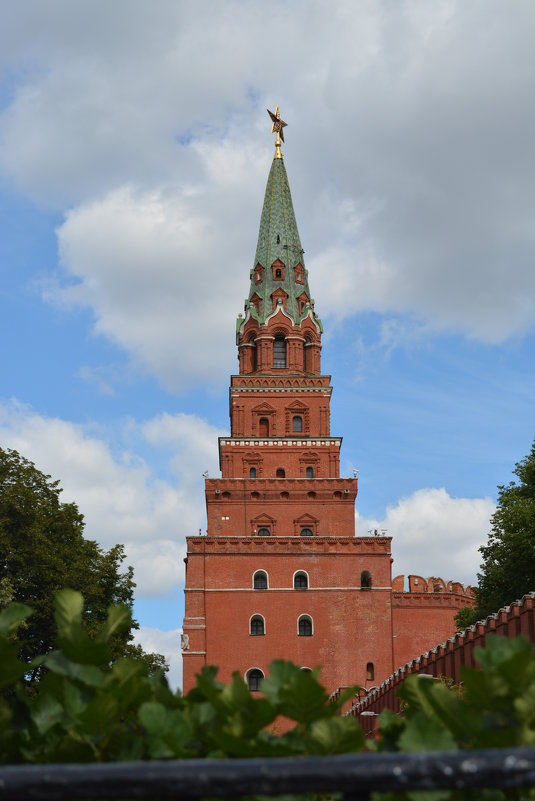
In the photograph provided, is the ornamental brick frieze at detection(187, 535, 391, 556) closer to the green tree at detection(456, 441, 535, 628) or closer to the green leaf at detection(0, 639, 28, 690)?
the green tree at detection(456, 441, 535, 628)

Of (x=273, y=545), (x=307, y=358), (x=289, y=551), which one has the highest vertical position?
(x=307, y=358)

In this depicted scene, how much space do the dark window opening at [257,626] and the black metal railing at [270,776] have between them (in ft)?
135

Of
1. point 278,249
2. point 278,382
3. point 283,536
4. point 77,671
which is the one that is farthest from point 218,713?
point 278,249

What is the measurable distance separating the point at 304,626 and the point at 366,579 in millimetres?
3774

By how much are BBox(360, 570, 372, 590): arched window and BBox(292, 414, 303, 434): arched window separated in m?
8.95

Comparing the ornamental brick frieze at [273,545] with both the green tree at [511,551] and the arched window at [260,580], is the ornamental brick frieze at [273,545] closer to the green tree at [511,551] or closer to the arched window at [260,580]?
the arched window at [260,580]

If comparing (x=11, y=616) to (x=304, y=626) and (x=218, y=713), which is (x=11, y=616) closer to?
(x=218, y=713)

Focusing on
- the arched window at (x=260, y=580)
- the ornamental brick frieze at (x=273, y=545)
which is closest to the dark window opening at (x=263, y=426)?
the ornamental brick frieze at (x=273, y=545)

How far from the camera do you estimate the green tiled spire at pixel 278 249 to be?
52.6m

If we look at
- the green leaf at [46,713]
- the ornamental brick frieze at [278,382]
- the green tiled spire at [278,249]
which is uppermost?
the green tiled spire at [278,249]

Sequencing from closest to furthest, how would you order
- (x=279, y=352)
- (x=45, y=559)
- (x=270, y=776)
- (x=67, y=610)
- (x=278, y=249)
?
(x=270, y=776) < (x=67, y=610) < (x=45, y=559) < (x=279, y=352) < (x=278, y=249)

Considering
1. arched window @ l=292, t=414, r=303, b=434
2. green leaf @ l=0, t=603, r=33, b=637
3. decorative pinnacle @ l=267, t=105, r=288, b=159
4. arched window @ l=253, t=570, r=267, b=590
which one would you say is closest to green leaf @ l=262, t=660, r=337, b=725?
green leaf @ l=0, t=603, r=33, b=637

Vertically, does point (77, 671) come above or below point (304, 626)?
below

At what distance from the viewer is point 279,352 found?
169ft
